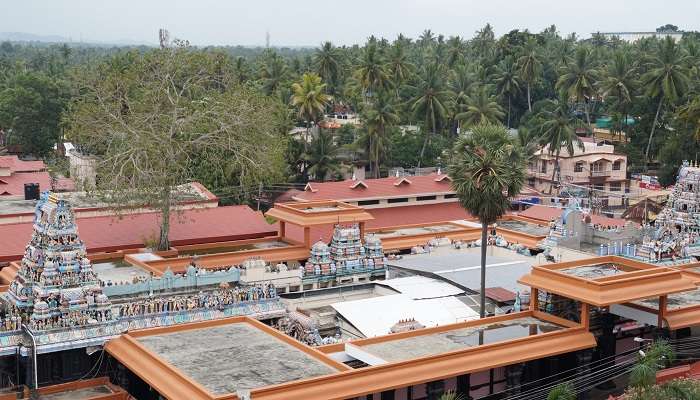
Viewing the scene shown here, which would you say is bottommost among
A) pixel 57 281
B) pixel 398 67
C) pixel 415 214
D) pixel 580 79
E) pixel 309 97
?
pixel 415 214

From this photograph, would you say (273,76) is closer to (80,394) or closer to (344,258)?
(344,258)

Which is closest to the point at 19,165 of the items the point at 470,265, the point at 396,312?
the point at 470,265

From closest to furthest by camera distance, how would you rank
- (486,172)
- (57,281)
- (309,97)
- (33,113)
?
(57,281), (486,172), (309,97), (33,113)

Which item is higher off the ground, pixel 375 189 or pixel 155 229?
pixel 375 189

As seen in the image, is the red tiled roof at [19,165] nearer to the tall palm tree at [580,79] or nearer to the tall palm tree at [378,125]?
the tall palm tree at [378,125]

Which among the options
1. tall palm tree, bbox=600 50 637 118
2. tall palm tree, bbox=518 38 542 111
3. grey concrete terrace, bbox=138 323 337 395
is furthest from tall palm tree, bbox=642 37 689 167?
grey concrete terrace, bbox=138 323 337 395

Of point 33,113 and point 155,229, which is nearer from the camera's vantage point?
point 155,229

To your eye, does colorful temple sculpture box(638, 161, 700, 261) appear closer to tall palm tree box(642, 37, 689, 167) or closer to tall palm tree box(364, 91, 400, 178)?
tall palm tree box(364, 91, 400, 178)

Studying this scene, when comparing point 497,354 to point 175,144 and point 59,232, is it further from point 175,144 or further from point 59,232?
point 175,144
